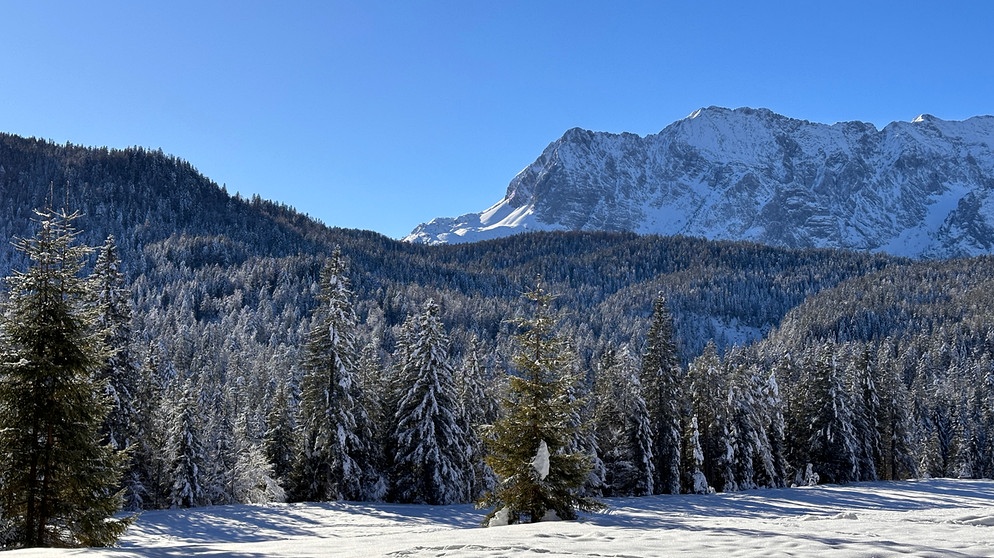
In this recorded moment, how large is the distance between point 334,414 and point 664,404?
21909 mm

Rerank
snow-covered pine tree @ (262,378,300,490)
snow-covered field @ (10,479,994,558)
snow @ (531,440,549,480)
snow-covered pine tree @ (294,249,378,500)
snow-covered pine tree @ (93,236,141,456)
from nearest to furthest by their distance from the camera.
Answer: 1. snow-covered field @ (10,479,994,558)
2. snow @ (531,440,549,480)
3. snow-covered pine tree @ (93,236,141,456)
4. snow-covered pine tree @ (294,249,378,500)
5. snow-covered pine tree @ (262,378,300,490)

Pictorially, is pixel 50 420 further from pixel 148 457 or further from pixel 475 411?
pixel 475 411

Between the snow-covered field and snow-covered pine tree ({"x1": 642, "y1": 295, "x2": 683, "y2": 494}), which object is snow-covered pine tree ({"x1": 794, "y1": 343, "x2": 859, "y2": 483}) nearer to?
snow-covered pine tree ({"x1": 642, "y1": 295, "x2": 683, "y2": 494})

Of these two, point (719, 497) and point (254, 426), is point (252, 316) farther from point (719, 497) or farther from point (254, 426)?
point (719, 497)

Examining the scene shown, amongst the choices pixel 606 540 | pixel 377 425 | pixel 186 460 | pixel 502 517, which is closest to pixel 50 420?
pixel 502 517

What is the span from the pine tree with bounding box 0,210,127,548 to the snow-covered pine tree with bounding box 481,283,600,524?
31.6ft

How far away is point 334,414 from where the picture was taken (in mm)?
33719

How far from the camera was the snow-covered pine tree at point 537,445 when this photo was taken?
18938mm

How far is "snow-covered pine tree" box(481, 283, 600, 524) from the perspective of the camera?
18938 mm

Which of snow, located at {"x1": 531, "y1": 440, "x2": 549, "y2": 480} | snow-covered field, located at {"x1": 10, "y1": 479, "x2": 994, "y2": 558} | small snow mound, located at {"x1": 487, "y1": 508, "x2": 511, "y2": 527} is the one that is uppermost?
snow, located at {"x1": 531, "y1": 440, "x2": 549, "y2": 480}

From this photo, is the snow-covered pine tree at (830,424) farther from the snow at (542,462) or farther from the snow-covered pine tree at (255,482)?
the snow at (542,462)

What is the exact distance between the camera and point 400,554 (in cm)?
1085

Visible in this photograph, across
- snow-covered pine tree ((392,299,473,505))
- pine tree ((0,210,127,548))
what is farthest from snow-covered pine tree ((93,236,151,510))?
pine tree ((0,210,127,548))

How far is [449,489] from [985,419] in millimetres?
87118
